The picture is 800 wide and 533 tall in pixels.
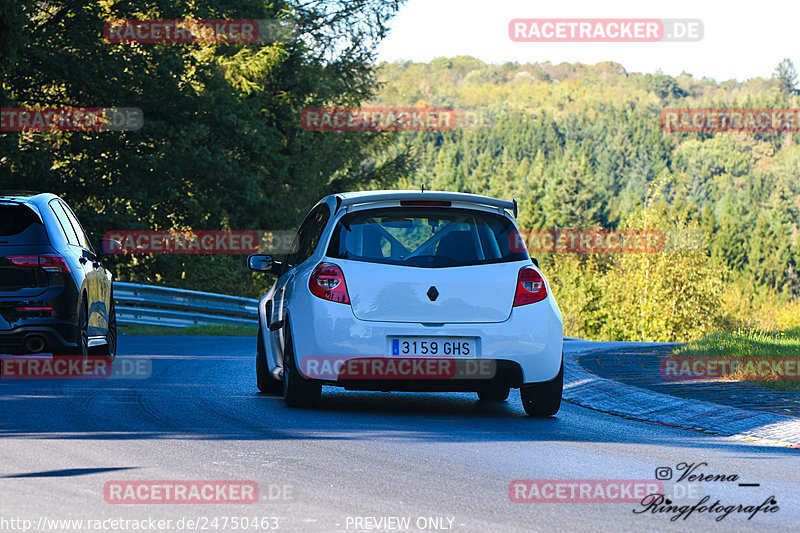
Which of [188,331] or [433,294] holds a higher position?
[433,294]

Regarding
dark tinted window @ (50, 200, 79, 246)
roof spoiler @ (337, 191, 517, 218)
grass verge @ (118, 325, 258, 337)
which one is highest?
roof spoiler @ (337, 191, 517, 218)

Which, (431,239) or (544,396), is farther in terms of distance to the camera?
Result: (431,239)

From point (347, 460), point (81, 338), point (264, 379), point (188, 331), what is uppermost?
point (347, 460)

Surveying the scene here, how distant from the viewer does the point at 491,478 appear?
22.3ft

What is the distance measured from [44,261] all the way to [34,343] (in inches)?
31.7

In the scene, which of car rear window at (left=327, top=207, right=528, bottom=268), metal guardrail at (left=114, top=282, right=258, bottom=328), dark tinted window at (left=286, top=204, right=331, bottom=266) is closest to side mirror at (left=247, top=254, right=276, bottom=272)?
dark tinted window at (left=286, top=204, right=331, bottom=266)

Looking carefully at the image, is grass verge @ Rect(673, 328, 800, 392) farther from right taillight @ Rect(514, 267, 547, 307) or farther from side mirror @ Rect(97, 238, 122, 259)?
side mirror @ Rect(97, 238, 122, 259)

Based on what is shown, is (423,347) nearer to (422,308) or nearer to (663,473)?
(422,308)

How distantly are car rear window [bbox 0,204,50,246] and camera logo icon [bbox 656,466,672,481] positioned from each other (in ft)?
22.9

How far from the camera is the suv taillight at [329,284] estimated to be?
9.38 metres

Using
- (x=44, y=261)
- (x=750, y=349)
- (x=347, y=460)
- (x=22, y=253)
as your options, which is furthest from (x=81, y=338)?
(x=750, y=349)

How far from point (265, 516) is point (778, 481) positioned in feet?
10.1

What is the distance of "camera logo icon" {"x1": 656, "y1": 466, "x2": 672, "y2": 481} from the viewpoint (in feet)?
22.8

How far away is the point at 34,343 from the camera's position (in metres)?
11.8
